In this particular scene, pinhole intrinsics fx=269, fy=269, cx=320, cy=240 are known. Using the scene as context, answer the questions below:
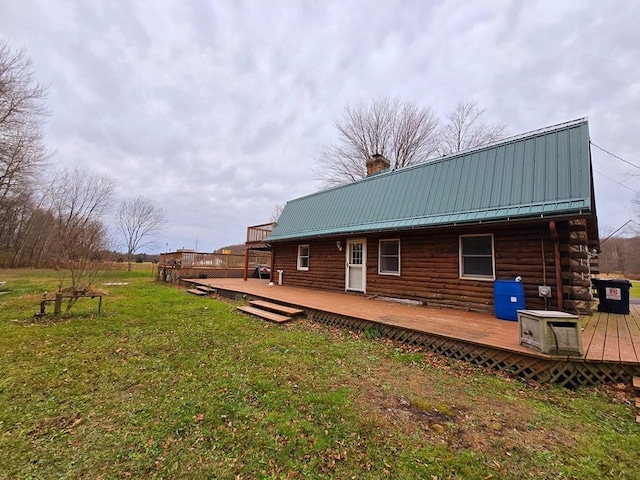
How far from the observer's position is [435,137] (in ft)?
67.5

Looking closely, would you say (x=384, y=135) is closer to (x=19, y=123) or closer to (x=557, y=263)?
(x=557, y=263)

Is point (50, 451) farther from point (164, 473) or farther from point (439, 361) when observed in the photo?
point (439, 361)

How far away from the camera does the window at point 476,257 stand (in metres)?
6.91

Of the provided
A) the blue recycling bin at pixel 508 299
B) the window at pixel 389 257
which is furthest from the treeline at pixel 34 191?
the blue recycling bin at pixel 508 299

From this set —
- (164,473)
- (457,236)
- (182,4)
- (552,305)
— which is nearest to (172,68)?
(182,4)

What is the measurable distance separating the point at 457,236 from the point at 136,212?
3579cm

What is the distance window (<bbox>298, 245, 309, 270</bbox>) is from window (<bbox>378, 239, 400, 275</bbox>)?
13.7 ft

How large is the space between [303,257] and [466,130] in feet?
54.6

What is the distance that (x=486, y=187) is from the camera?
7.01 meters

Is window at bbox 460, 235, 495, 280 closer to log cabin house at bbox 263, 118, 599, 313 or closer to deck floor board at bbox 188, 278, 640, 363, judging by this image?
log cabin house at bbox 263, 118, 599, 313

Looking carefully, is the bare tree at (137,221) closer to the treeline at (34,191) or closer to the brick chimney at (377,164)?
the treeline at (34,191)

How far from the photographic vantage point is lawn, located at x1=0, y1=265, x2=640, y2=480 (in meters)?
2.22

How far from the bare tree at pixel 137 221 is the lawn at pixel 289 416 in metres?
31.5

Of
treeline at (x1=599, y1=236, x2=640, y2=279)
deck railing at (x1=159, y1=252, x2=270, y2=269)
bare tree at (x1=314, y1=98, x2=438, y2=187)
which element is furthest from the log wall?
treeline at (x1=599, y1=236, x2=640, y2=279)
